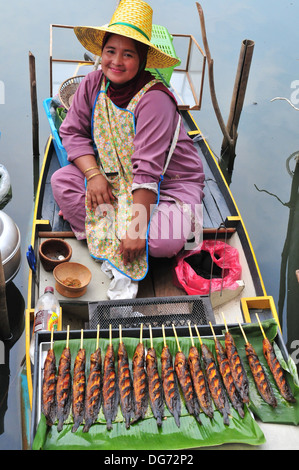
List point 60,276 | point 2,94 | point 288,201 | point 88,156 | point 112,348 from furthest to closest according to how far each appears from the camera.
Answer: point 2,94, point 288,201, point 88,156, point 60,276, point 112,348

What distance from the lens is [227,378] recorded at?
253cm

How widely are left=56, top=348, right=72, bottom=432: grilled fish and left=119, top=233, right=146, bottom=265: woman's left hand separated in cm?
98

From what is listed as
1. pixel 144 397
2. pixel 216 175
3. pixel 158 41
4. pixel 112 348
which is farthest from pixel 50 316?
pixel 158 41

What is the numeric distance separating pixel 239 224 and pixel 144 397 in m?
1.98

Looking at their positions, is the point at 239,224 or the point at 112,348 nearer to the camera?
the point at 112,348

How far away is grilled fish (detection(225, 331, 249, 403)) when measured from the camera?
2473 mm

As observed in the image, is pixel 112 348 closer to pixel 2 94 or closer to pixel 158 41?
pixel 158 41

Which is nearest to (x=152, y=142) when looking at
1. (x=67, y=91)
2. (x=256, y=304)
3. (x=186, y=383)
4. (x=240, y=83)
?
(x=256, y=304)

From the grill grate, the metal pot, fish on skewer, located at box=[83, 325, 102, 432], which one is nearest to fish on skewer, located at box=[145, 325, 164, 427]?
fish on skewer, located at box=[83, 325, 102, 432]

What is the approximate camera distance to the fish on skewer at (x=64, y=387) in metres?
2.31

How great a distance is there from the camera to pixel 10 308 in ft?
14.8

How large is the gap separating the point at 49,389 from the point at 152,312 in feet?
3.13

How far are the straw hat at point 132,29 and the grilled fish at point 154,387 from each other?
204 cm

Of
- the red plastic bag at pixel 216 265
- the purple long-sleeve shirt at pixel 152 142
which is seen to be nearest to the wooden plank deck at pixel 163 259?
the red plastic bag at pixel 216 265
